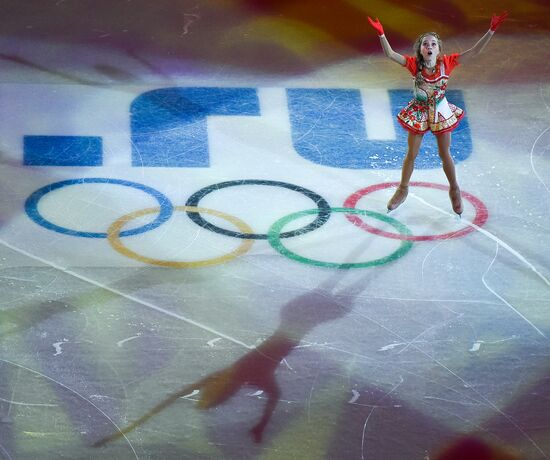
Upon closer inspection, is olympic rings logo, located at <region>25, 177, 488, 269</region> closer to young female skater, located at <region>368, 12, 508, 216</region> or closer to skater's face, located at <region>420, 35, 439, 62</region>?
young female skater, located at <region>368, 12, 508, 216</region>

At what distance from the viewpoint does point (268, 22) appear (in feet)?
38.9

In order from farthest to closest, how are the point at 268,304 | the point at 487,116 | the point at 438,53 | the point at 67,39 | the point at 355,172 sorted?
1. the point at 67,39
2. the point at 487,116
3. the point at 355,172
4. the point at 438,53
5. the point at 268,304

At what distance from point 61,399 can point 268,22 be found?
6.00 meters

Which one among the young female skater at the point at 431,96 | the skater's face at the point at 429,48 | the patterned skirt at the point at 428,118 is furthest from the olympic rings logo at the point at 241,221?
the skater's face at the point at 429,48

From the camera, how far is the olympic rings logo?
8336 millimetres

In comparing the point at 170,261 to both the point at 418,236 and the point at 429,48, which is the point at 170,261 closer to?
the point at 418,236

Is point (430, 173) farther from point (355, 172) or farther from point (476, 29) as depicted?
point (476, 29)

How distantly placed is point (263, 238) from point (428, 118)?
1.34m

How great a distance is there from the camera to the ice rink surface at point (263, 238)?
6.57m

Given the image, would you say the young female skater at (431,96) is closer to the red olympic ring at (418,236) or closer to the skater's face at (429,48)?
the skater's face at (429,48)

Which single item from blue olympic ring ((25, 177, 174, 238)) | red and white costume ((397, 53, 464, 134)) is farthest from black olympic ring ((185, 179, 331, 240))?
red and white costume ((397, 53, 464, 134))

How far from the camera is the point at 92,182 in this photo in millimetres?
9266

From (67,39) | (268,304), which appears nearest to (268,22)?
(67,39)

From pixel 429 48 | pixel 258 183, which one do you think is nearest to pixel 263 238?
pixel 258 183
